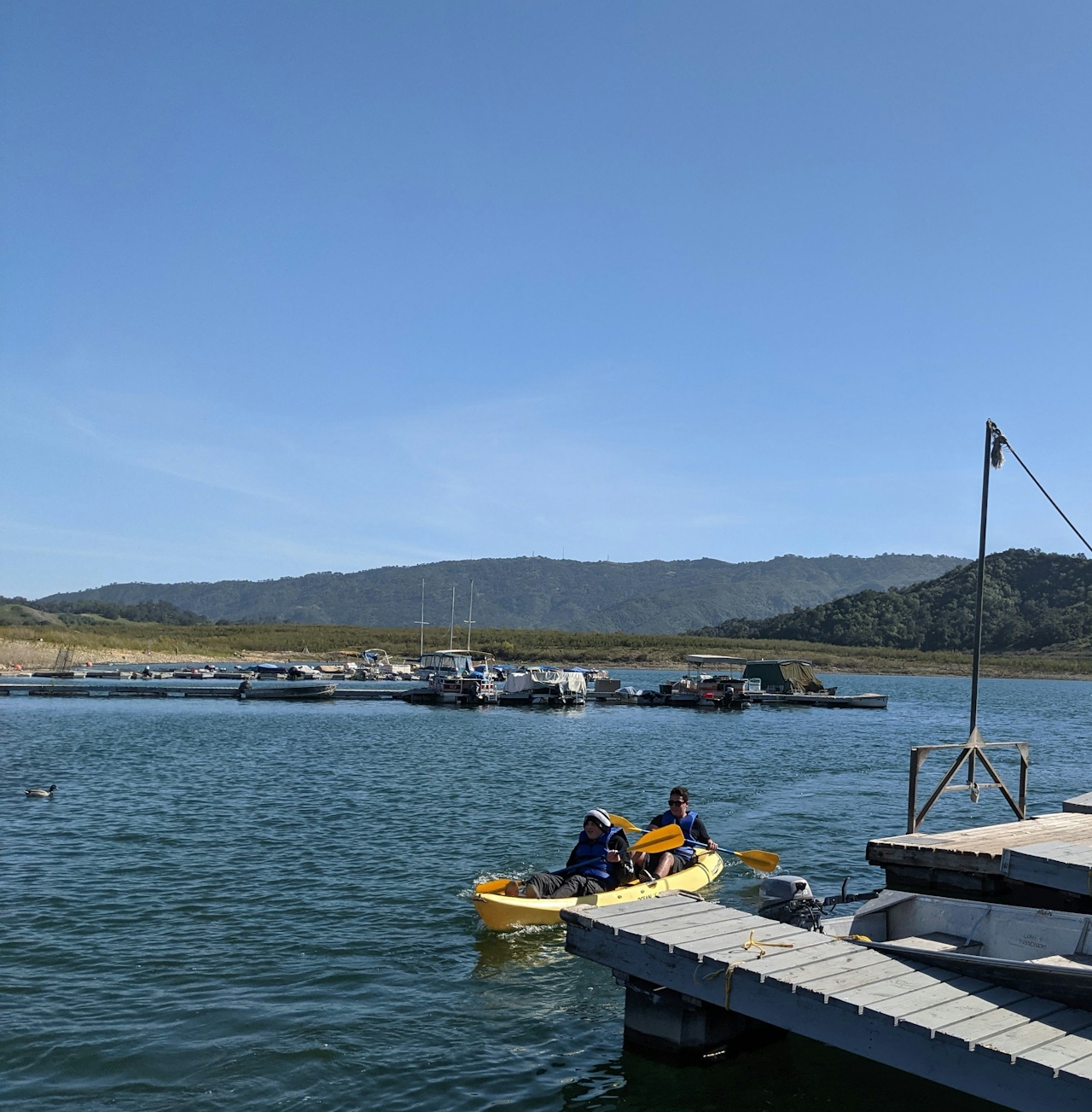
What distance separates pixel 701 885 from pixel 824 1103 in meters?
6.87

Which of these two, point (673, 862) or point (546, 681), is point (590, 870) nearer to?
point (673, 862)

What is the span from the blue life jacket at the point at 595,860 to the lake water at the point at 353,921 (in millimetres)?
1050

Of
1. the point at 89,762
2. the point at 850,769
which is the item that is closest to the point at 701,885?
the point at 850,769

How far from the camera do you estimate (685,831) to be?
655 inches

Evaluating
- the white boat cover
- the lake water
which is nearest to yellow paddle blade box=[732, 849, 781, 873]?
the lake water

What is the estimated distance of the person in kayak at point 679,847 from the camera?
608 inches

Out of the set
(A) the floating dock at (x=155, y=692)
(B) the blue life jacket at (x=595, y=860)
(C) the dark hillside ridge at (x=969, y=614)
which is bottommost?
(A) the floating dock at (x=155, y=692)

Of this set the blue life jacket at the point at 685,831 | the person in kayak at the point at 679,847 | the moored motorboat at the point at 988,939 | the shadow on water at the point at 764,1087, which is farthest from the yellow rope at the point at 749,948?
the blue life jacket at the point at 685,831

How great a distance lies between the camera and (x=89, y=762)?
34.5 metres

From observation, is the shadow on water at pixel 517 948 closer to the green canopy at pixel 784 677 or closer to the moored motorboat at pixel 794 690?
the moored motorboat at pixel 794 690

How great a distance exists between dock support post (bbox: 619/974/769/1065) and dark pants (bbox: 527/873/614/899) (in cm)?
423

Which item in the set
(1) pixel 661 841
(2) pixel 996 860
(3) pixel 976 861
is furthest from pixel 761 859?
(2) pixel 996 860

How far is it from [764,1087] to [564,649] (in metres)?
126

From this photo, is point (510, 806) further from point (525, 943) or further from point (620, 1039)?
point (620, 1039)
